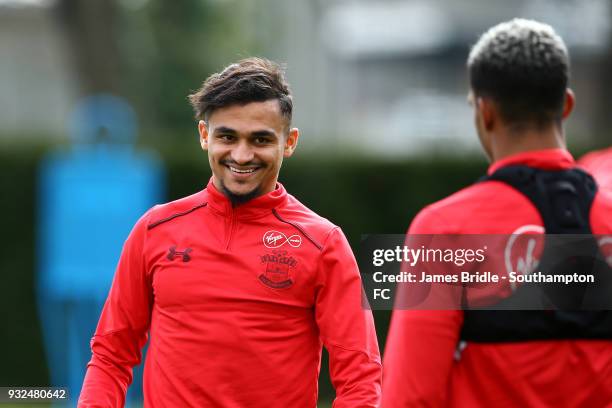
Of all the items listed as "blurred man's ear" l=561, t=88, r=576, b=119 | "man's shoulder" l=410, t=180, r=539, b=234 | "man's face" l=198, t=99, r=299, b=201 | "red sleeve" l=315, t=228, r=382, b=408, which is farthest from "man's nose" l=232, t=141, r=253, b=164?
"blurred man's ear" l=561, t=88, r=576, b=119

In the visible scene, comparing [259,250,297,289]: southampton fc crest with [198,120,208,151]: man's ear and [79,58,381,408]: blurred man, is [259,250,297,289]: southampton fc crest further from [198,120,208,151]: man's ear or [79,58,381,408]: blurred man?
[198,120,208,151]: man's ear

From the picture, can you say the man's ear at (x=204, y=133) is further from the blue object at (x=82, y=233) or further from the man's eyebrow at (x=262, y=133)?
the blue object at (x=82, y=233)

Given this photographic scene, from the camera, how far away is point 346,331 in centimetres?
346

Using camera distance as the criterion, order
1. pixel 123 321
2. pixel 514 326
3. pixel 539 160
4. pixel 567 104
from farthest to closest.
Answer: pixel 123 321, pixel 567 104, pixel 539 160, pixel 514 326

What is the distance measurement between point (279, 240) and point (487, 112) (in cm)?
77

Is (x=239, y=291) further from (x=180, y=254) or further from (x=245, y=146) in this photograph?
(x=245, y=146)

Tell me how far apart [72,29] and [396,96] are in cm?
2835

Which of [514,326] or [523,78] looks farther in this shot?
[523,78]

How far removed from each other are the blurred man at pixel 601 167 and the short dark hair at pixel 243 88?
1.01m

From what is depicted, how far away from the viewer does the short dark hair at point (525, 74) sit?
327 cm

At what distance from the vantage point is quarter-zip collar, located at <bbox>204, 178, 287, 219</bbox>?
3.62 metres

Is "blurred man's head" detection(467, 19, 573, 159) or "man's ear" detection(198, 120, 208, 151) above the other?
"blurred man's head" detection(467, 19, 573, 159)

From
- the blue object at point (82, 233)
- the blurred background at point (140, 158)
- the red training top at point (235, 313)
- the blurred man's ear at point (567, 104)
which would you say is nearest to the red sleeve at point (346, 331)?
the red training top at point (235, 313)

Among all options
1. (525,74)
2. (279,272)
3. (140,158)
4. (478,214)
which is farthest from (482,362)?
(140,158)
